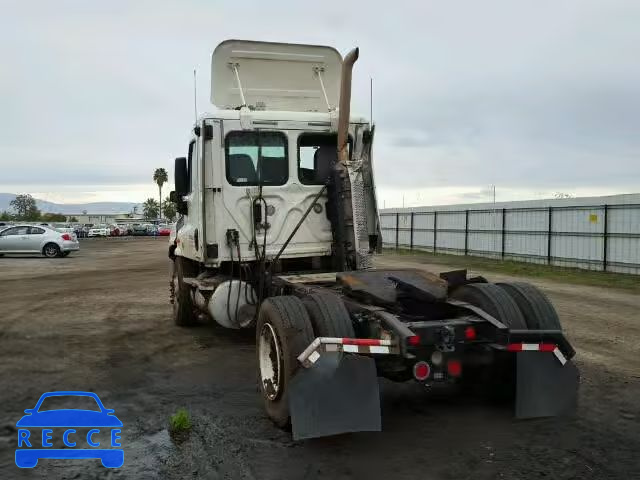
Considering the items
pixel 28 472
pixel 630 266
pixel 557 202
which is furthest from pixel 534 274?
pixel 28 472

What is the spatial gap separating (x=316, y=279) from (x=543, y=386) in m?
2.56

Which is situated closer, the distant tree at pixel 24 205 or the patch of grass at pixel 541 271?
the patch of grass at pixel 541 271

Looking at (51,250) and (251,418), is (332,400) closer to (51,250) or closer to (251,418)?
(251,418)

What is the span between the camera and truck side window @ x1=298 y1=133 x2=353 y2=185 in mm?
7820

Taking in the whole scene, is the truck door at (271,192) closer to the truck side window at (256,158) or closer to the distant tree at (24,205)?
the truck side window at (256,158)

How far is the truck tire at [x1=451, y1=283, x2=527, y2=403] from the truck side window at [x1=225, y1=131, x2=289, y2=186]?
310cm

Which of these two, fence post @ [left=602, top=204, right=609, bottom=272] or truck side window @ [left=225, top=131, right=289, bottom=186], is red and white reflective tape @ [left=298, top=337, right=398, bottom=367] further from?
fence post @ [left=602, top=204, right=609, bottom=272]

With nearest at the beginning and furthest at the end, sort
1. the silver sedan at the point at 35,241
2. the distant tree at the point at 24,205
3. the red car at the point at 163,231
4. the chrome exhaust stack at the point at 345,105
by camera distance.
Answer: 1. the chrome exhaust stack at the point at 345,105
2. the silver sedan at the point at 35,241
3. the red car at the point at 163,231
4. the distant tree at the point at 24,205

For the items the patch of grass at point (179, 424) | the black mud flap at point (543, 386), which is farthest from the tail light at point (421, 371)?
the patch of grass at point (179, 424)

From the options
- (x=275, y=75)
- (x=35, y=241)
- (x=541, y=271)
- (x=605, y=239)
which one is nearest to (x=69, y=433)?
(x=275, y=75)

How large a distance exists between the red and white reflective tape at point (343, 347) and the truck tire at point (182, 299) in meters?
5.16

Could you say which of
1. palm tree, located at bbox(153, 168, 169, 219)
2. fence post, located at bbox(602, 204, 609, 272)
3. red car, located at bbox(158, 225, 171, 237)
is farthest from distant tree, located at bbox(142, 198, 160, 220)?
fence post, located at bbox(602, 204, 609, 272)

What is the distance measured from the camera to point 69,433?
4.87m

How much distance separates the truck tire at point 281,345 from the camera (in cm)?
456
